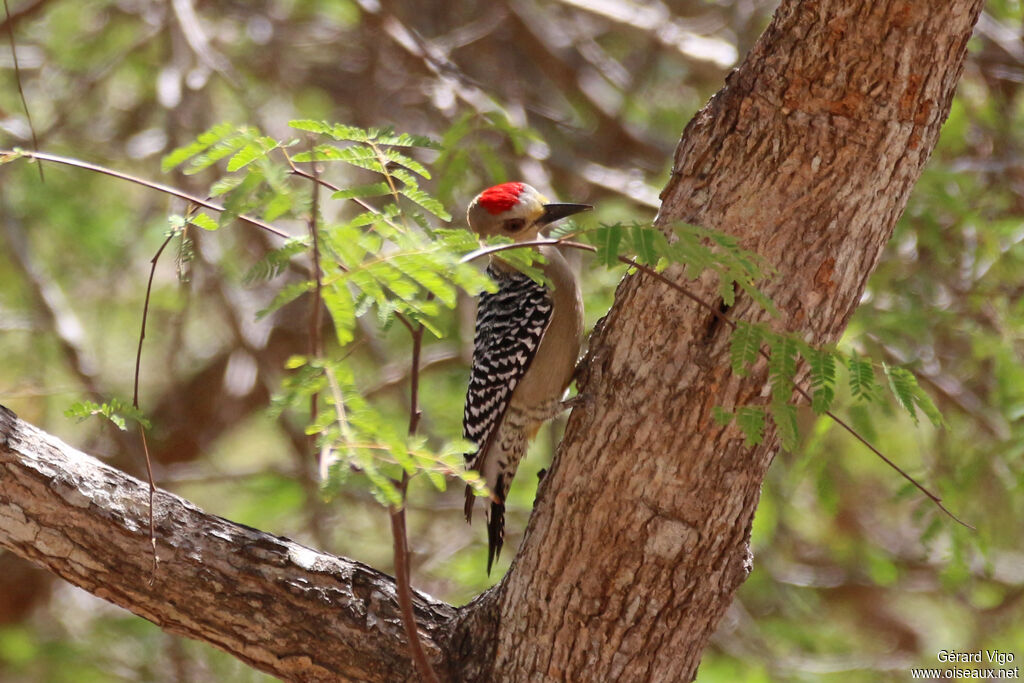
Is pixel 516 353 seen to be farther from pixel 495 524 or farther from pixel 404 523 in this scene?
pixel 404 523

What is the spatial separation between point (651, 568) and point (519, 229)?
2.25 m

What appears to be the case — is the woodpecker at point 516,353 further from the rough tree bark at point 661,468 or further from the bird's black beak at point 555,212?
the rough tree bark at point 661,468

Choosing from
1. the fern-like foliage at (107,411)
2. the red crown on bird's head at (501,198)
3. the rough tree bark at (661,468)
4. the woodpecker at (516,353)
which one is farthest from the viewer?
the red crown on bird's head at (501,198)

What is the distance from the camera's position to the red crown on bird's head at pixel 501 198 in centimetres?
498

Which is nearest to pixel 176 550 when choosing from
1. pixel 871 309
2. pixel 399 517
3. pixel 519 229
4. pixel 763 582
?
pixel 399 517

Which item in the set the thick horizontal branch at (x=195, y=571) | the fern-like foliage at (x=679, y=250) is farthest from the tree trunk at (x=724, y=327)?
the thick horizontal branch at (x=195, y=571)

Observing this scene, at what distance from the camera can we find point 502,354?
4.85 meters

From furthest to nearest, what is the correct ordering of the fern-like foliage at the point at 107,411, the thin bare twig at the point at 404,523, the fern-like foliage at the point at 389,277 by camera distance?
the fern-like foliage at the point at 107,411 → the thin bare twig at the point at 404,523 → the fern-like foliage at the point at 389,277

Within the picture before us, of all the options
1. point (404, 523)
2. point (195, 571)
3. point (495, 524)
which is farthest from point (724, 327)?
point (495, 524)

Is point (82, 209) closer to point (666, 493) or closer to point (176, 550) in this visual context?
point (176, 550)

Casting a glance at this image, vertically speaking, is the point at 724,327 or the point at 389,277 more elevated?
the point at 724,327

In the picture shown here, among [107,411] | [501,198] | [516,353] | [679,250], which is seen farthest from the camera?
[501,198]

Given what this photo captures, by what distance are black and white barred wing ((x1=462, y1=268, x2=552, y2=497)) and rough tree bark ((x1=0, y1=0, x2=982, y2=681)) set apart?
4.45 feet

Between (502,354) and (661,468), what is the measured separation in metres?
1.69
